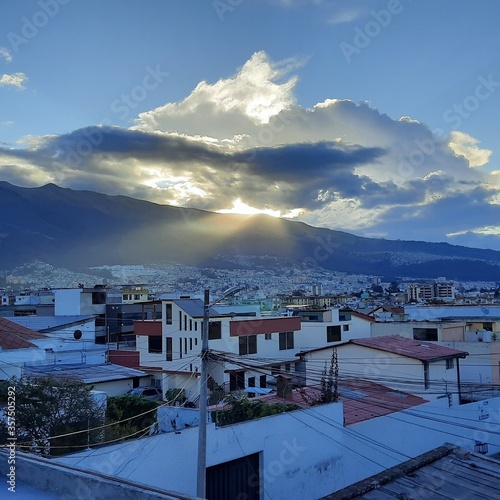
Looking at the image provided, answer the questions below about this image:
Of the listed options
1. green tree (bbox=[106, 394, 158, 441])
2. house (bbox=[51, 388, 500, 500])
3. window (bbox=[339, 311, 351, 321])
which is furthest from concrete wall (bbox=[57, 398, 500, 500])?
window (bbox=[339, 311, 351, 321])

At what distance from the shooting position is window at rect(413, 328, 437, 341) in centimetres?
2927

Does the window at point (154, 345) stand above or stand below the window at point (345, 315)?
below

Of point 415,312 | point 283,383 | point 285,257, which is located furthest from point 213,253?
point 283,383

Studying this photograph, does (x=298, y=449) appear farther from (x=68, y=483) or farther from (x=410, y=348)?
(x=410, y=348)

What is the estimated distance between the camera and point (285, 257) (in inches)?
6580

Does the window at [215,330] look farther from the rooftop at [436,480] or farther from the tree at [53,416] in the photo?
the tree at [53,416]

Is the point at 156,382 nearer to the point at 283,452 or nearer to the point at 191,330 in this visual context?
the point at 191,330

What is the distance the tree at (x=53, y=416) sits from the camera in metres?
9.97

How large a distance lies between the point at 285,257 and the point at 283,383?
15145cm

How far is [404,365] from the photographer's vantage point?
19.8 m

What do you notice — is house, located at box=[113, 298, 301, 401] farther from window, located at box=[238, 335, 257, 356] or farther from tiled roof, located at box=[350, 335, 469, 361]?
tiled roof, located at box=[350, 335, 469, 361]

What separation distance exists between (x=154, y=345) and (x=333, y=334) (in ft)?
39.8

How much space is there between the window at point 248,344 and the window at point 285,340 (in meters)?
2.29

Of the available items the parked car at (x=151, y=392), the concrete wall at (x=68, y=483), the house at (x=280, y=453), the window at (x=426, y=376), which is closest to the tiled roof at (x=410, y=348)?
the window at (x=426, y=376)
